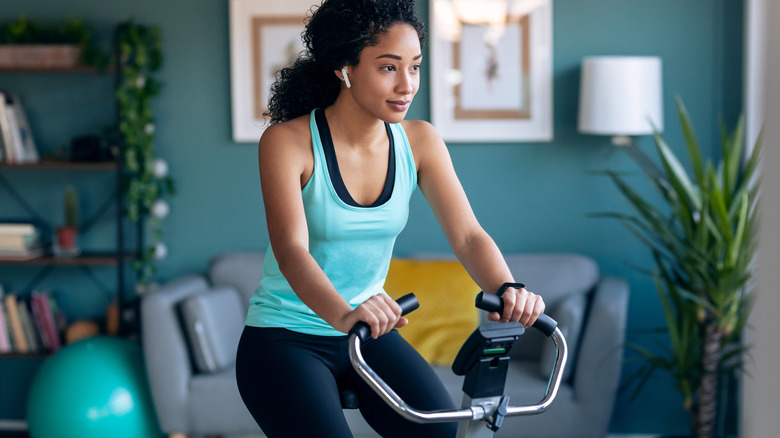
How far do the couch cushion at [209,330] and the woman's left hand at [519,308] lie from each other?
207 centimetres

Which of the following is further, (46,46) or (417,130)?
(46,46)

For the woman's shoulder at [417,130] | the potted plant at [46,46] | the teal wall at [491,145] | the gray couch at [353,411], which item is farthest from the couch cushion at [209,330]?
the woman's shoulder at [417,130]

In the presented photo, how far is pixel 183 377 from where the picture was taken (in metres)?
3.07

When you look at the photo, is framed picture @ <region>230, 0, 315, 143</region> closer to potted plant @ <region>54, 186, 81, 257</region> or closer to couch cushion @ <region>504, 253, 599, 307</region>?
potted plant @ <region>54, 186, 81, 257</region>

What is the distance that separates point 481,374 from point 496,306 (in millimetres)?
106

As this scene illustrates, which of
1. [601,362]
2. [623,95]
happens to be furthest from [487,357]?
[623,95]

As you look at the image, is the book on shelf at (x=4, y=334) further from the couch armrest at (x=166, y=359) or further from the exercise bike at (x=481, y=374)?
the exercise bike at (x=481, y=374)

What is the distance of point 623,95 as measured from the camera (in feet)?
10.2

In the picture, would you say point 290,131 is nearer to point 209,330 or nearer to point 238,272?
point 209,330

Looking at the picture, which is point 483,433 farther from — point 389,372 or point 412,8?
point 412,8

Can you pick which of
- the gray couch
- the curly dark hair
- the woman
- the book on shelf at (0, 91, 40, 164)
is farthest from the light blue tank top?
the book on shelf at (0, 91, 40, 164)

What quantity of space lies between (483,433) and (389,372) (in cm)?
23

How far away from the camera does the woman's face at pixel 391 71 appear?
1.32 meters

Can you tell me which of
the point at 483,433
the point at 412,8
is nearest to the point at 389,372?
the point at 483,433
